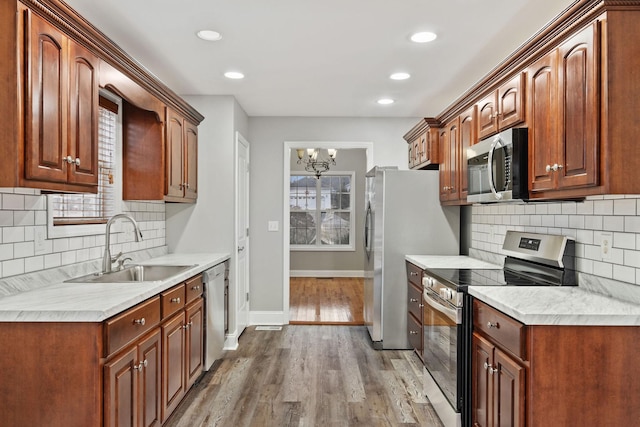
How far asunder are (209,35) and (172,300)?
1.68m

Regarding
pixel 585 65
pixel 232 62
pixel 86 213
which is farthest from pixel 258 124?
pixel 585 65

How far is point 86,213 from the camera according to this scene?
9.75ft

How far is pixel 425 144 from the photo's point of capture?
14.5 ft

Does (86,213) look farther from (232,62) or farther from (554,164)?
(554,164)

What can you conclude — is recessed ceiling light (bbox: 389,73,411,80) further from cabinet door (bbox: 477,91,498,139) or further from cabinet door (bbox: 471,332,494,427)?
cabinet door (bbox: 471,332,494,427)

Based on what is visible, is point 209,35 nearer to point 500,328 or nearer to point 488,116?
point 488,116

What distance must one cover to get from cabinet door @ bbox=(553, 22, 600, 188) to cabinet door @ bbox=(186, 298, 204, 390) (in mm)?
2428

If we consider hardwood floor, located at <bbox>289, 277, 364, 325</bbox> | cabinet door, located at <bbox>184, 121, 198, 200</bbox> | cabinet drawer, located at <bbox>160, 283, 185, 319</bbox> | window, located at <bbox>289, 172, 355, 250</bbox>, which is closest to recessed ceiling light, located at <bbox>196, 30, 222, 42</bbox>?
cabinet door, located at <bbox>184, 121, 198, 200</bbox>

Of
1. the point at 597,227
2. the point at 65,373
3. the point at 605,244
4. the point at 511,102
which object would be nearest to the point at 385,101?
the point at 511,102

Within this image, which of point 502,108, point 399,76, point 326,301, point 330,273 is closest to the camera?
point 502,108

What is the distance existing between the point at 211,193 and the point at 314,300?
2.77m

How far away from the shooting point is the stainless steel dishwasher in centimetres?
350

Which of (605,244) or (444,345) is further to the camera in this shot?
(444,345)

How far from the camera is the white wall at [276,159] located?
16.9 feet
